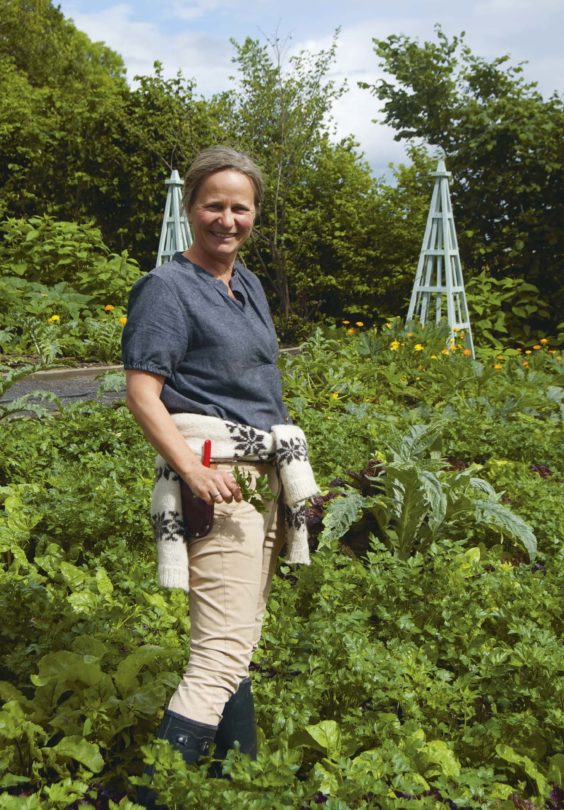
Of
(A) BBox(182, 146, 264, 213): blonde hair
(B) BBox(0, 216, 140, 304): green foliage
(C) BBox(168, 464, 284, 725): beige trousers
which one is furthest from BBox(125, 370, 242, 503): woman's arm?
(B) BBox(0, 216, 140, 304): green foliage

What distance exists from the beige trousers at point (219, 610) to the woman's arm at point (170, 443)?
13 centimetres

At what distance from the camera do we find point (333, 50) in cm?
1262

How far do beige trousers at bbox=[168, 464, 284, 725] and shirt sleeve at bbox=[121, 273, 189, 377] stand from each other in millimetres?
304

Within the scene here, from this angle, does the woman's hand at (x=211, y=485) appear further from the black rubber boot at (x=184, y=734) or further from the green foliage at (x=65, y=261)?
the green foliage at (x=65, y=261)

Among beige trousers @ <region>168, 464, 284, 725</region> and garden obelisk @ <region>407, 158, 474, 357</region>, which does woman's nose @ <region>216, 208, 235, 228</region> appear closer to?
beige trousers @ <region>168, 464, 284, 725</region>

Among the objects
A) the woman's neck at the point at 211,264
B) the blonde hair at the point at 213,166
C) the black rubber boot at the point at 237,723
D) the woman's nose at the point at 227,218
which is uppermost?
the blonde hair at the point at 213,166

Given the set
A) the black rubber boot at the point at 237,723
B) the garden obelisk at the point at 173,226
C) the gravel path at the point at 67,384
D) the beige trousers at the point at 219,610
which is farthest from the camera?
the garden obelisk at the point at 173,226

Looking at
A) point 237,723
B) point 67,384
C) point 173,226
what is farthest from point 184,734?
point 173,226

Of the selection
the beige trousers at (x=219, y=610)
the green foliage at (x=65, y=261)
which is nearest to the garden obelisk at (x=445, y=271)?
the green foliage at (x=65, y=261)

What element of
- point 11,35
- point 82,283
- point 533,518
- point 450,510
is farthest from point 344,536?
point 11,35

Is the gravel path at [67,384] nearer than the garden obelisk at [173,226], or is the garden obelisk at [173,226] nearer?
the gravel path at [67,384]

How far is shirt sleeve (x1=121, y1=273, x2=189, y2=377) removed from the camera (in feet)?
6.60

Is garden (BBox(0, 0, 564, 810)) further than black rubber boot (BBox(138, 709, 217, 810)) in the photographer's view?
Yes

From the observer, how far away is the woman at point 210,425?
2.02 m
